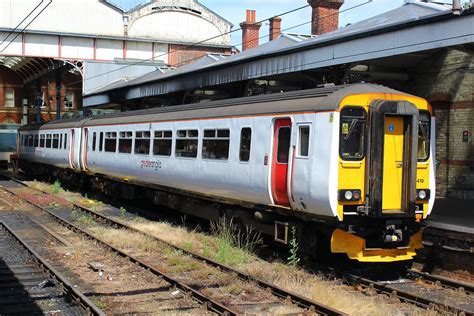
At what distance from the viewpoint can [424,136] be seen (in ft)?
30.7

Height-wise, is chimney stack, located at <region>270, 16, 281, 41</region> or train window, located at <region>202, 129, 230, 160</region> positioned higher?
chimney stack, located at <region>270, 16, 281, 41</region>

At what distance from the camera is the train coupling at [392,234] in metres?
8.62

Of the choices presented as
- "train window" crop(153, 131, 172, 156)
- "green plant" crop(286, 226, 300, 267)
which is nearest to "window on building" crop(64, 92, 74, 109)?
"train window" crop(153, 131, 172, 156)

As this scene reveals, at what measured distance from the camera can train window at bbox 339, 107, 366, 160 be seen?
27.9 feet

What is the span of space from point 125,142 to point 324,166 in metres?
9.63

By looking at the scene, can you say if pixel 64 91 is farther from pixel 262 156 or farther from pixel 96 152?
pixel 262 156

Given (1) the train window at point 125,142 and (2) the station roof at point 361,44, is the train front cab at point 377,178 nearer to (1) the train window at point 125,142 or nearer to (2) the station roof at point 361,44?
(2) the station roof at point 361,44

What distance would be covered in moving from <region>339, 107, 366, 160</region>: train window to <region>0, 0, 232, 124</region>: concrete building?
24250 mm

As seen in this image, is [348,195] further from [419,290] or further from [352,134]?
[419,290]

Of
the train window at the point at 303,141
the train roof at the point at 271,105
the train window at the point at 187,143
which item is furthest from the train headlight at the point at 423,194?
the train window at the point at 187,143

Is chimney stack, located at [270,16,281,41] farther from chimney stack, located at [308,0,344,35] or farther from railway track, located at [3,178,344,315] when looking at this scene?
railway track, located at [3,178,344,315]

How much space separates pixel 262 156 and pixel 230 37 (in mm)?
37663

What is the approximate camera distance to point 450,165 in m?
14.7

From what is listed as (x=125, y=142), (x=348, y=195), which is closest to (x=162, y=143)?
(x=125, y=142)
